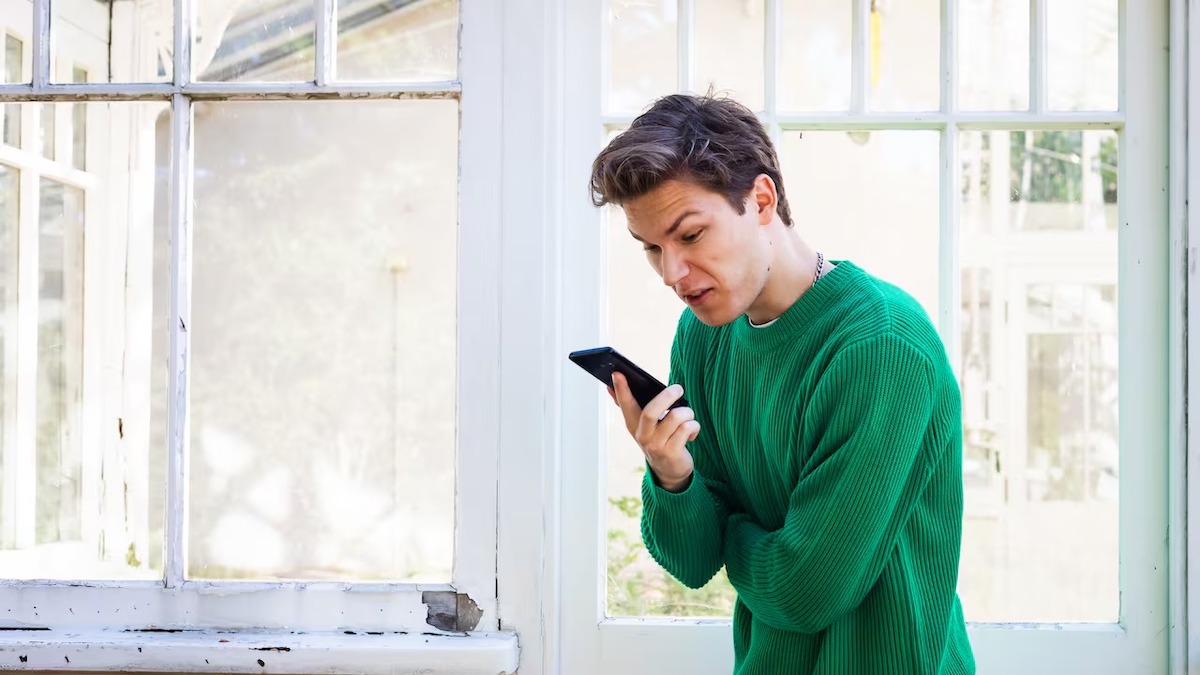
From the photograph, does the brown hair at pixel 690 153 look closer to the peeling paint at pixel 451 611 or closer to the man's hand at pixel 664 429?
the man's hand at pixel 664 429

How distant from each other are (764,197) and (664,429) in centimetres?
29

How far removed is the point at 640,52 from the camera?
1.56 meters

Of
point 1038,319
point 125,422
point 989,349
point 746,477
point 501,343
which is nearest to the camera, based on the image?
point 746,477

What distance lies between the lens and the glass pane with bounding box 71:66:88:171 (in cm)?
162

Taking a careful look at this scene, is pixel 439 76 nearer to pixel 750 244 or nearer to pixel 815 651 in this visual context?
pixel 750 244

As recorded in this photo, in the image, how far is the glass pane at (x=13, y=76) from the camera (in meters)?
1.61

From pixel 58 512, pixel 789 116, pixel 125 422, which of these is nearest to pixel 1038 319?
pixel 789 116

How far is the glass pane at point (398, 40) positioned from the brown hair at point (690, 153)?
0.53m

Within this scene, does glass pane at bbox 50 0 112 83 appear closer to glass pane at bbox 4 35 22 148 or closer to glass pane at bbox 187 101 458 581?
glass pane at bbox 4 35 22 148

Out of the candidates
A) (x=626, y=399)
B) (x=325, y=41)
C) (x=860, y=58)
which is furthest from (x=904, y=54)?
(x=325, y=41)

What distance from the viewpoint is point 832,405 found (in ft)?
3.51

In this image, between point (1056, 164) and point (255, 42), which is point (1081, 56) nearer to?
point (1056, 164)

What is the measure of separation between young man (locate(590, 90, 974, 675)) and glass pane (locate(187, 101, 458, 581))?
0.47 metres

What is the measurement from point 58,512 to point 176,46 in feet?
2.58
